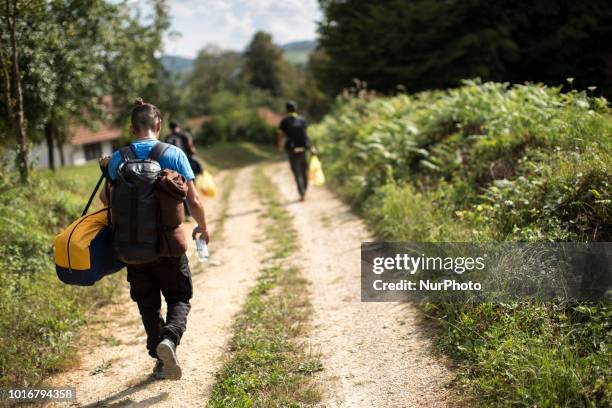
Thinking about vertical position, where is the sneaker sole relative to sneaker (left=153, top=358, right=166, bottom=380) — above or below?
above

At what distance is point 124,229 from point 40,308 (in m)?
2.49

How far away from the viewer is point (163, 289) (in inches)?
175

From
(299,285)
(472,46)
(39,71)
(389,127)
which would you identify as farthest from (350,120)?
(299,285)

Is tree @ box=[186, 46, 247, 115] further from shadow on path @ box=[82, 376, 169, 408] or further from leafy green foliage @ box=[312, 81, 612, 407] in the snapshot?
shadow on path @ box=[82, 376, 169, 408]

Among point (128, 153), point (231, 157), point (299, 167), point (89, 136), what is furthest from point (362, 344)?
point (89, 136)

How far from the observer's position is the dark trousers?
1226cm

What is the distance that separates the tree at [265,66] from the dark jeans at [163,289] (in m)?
78.3

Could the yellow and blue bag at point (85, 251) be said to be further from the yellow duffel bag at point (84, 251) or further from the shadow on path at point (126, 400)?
the shadow on path at point (126, 400)

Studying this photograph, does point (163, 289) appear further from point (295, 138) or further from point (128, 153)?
point (295, 138)

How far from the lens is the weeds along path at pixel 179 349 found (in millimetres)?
4383

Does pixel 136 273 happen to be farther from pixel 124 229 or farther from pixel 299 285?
pixel 299 285

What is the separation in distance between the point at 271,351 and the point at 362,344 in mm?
851

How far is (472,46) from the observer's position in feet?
66.5

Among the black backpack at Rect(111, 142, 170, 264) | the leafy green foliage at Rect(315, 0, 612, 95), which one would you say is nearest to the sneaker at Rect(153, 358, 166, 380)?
the black backpack at Rect(111, 142, 170, 264)
